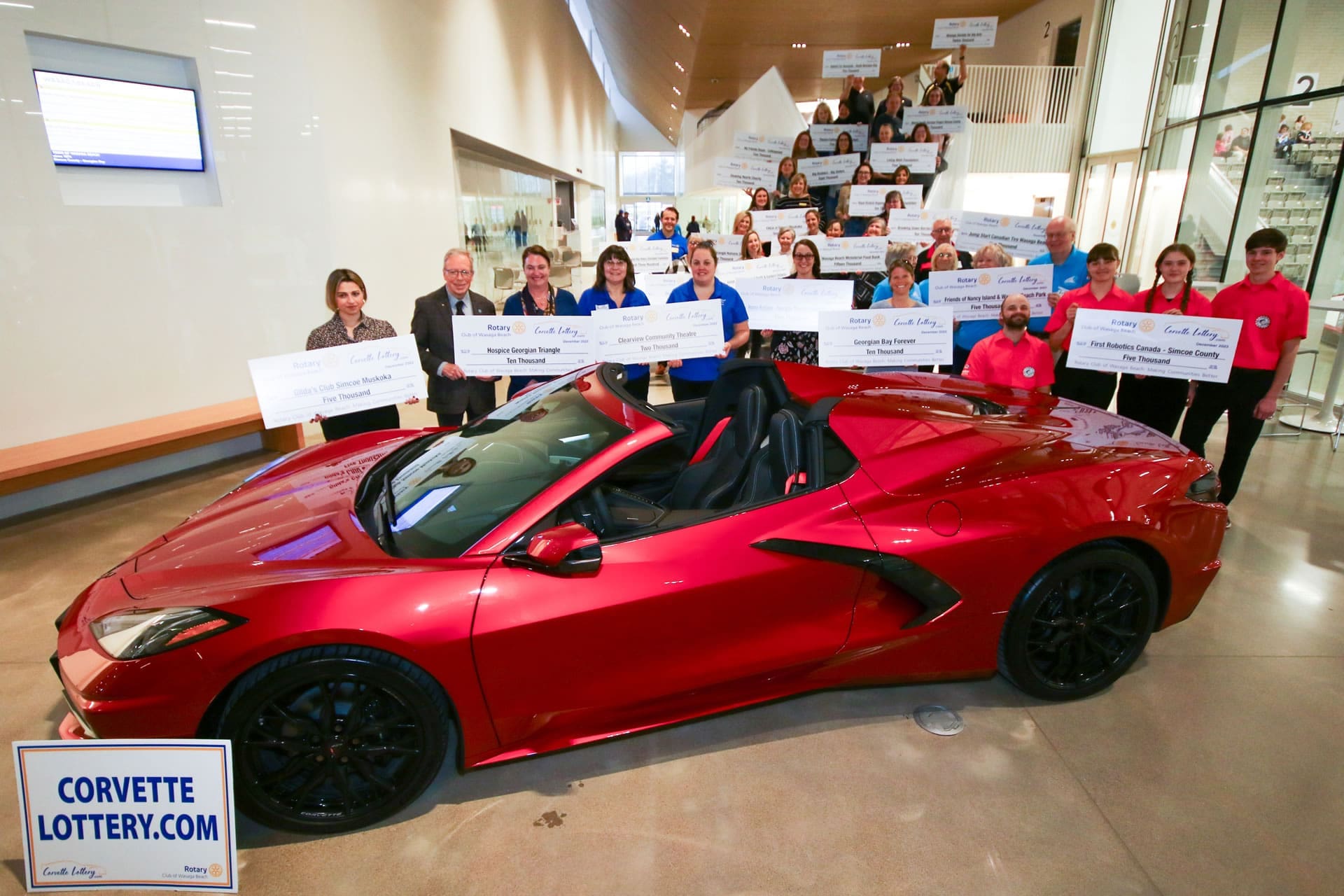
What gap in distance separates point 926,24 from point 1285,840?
17152 millimetres


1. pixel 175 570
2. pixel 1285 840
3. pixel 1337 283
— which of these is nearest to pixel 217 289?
pixel 175 570

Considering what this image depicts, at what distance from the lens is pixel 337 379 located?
13.1 ft

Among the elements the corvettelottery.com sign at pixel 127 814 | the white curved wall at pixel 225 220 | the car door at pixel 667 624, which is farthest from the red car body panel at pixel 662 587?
the white curved wall at pixel 225 220

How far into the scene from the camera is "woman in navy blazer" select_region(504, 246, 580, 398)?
14.6ft

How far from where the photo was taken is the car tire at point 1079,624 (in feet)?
8.63

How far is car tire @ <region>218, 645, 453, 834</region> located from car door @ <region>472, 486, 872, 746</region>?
0.76 feet

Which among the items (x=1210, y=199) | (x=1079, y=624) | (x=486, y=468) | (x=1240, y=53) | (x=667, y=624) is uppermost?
(x=1240, y=53)

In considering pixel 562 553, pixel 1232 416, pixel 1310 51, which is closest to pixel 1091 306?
pixel 1232 416

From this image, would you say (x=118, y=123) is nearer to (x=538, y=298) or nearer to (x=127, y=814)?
(x=538, y=298)

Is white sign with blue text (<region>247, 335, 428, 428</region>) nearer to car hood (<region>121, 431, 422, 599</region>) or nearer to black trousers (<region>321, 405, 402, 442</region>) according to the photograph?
black trousers (<region>321, 405, 402, 442</region>)

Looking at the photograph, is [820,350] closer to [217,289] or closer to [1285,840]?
[1285,840]

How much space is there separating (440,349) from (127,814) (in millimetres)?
3013

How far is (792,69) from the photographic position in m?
20.6

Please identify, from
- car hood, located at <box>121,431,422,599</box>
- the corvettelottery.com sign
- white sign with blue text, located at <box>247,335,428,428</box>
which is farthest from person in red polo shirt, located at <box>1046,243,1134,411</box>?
the corvettelottery.com sign
